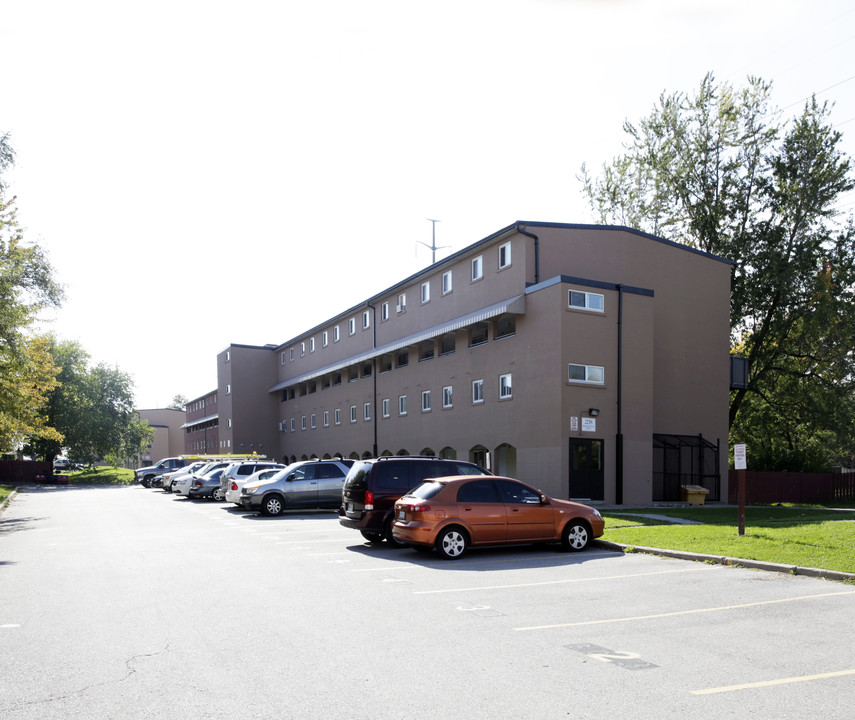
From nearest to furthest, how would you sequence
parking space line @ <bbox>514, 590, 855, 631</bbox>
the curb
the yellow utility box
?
parking space line @ <bbox>514, 590, 855, 631</bbox>, the curb, the yellow utility box

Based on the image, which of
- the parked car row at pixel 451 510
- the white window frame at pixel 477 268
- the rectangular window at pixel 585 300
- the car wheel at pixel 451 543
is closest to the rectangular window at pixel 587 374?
the rectangular window at pixel 585 300

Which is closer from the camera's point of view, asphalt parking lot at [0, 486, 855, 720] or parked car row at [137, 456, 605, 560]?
asphalt parking lot at [0, 486, 855, 720]

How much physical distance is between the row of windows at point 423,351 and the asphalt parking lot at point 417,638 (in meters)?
16.6

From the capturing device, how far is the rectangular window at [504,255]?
2910cm

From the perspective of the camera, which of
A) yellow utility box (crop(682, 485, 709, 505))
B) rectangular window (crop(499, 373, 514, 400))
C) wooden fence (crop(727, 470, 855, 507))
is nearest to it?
yellow utility box (crop(682, 485, 709, 505))

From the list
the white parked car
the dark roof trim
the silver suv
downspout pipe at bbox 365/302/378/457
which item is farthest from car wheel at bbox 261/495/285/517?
downspout pipe at bbox 365/302/378/457

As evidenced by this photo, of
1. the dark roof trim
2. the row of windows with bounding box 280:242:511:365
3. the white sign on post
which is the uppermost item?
the row of windows with bounding box 280:242:511:365

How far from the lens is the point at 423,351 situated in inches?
1422

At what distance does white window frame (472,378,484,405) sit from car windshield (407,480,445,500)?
53.8ft

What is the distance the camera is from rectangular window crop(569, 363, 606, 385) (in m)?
25.7

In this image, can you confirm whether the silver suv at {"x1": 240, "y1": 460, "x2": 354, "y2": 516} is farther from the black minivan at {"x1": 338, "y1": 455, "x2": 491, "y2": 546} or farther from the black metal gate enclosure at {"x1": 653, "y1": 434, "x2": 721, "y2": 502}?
the black metal gate enclosure at {"x1": 653, "y1": 434, "x2": 721, "y2": 502}

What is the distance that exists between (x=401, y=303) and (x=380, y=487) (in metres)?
23.9

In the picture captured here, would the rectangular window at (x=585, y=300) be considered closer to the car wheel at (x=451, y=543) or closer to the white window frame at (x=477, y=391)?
the white window frame at (x=477, y=391)

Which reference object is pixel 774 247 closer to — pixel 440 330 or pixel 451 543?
pixel 440 330
